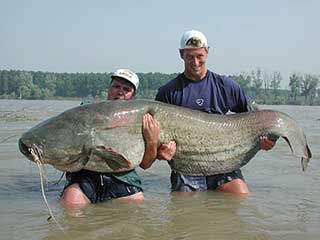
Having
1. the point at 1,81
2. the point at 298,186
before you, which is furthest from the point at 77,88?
the point at 298,186

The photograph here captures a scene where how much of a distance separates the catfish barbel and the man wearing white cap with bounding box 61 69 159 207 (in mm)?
316

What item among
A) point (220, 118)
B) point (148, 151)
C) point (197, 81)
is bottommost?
point (148, 151)

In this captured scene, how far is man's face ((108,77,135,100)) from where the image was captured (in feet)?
17.0

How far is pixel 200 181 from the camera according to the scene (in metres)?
5.71

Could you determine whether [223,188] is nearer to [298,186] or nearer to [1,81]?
[298,186]

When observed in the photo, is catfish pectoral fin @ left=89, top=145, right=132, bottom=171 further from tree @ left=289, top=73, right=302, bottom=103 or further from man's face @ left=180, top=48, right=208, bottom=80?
tree @ left=289, top=73, right=302, bottom=103

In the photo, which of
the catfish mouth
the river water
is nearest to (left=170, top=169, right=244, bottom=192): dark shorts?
the river water

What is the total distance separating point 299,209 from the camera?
4.84 m

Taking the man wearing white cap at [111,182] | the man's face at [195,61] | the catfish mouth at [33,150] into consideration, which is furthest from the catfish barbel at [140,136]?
the man's face at [195,61]

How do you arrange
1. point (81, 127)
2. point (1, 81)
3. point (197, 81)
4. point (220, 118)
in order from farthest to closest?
point (1, 81), point (197, 81), point (220, 118), point (81, 127)

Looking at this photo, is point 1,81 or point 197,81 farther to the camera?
point 1,81

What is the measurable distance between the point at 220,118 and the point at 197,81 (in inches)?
27.5

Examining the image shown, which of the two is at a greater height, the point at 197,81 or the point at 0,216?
the point at 197,81

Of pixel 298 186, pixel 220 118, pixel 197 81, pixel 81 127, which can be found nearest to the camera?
pixel 81 127
